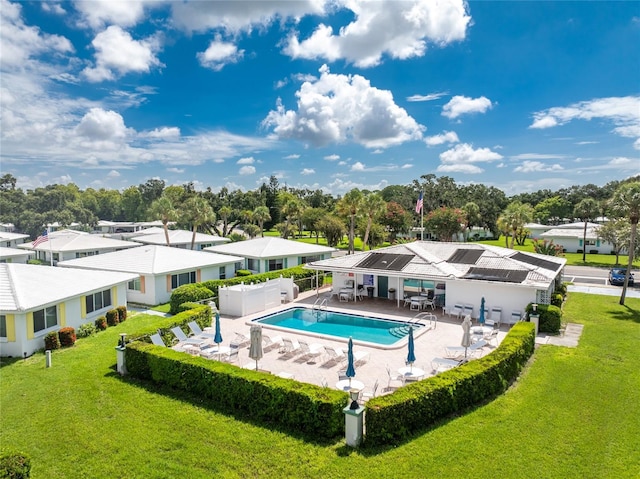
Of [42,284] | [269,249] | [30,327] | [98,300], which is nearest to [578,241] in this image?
[269,249]

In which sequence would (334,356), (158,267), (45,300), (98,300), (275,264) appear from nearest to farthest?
1. (334,356)
2. (45,300)
3. (98,300)
4. (158,267)
5. (275,264)

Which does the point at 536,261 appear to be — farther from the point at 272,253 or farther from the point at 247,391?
the point at 247,391

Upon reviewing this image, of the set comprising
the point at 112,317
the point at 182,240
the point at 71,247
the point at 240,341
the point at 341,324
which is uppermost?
the point at 182,240

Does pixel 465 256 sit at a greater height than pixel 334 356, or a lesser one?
greater

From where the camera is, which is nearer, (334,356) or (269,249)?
(334,356)

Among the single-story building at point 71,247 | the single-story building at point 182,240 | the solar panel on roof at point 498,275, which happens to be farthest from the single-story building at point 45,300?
the single-story building at point 182,240

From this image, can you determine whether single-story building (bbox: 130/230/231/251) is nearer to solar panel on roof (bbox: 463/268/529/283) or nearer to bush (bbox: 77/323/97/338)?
bush (bbox: 77/323/97/338)
